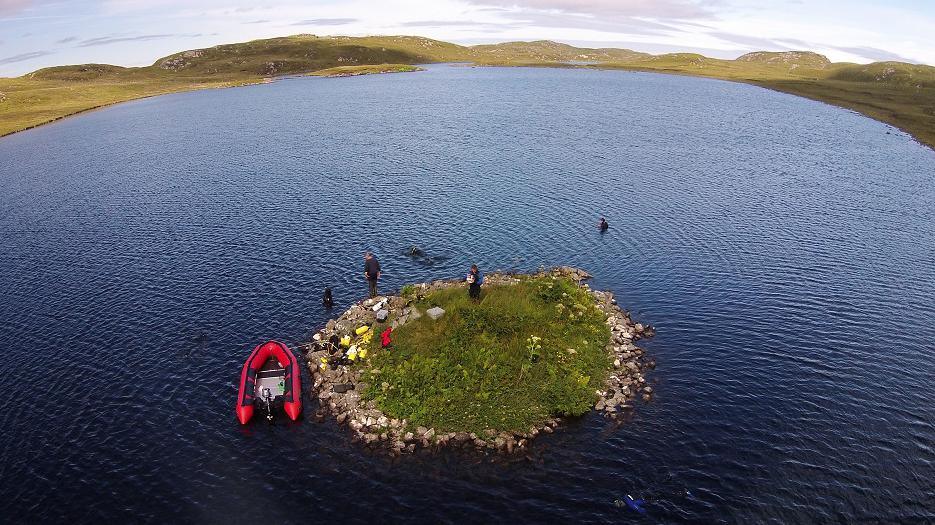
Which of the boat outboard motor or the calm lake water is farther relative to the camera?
the boat outboard motor

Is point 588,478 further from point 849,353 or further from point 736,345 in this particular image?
point 849,353

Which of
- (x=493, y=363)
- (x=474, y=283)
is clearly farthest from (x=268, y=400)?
(x=474, y=283)

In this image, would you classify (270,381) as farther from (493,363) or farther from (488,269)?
(488,269)

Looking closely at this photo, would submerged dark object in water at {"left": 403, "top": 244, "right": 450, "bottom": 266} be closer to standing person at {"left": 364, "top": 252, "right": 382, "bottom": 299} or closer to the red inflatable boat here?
standing person at {"left": 364, "top": 252, "right": 382, "bottom": 299}

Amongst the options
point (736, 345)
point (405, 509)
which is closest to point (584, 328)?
point (736, 345)

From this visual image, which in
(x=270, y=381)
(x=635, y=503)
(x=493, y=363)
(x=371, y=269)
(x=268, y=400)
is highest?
(x=371, y=269)

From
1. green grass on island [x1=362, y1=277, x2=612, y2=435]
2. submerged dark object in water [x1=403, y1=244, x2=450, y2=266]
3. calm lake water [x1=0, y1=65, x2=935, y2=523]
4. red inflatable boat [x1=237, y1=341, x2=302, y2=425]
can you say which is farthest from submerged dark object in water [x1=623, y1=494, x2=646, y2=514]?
submerged dark object in water [x1=403, y1=244, x2=450, y2=266]
